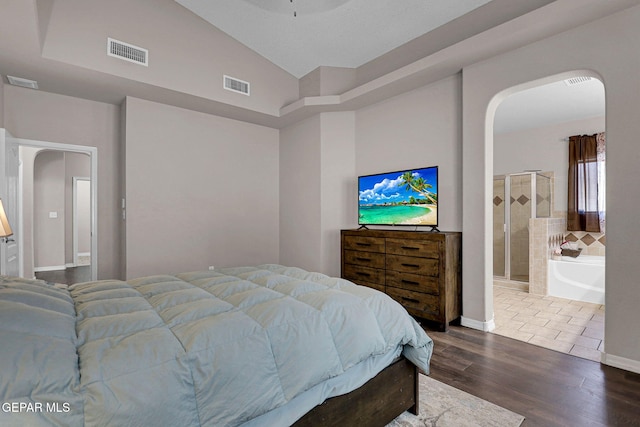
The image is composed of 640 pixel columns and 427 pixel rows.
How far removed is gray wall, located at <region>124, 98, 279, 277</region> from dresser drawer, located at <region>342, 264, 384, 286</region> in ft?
5.53

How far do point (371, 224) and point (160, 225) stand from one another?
2810 millimetres

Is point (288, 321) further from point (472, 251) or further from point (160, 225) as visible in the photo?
point (160, 225)

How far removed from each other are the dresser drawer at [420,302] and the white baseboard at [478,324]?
0.38 metres

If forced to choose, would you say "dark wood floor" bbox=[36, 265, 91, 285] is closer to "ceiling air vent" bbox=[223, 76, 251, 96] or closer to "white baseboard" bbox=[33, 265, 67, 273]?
"white baseboard" bbox=[33, 265, 67, 273]

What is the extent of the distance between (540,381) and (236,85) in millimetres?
4539

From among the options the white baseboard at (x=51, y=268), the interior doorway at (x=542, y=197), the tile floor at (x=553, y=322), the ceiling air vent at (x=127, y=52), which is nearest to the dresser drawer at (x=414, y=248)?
the interior doorway at (x=542, y=197)

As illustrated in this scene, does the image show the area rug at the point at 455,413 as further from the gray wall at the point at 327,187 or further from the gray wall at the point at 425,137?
the gray wall at the point at 327,187

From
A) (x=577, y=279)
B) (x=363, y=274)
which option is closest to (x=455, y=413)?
(x=363, y=274)

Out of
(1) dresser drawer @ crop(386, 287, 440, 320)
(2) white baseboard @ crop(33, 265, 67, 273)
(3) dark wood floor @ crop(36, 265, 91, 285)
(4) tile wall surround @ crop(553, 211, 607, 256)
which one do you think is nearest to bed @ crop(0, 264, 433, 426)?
(1) dresser drawer @ crop(386, 287, 440, 320)

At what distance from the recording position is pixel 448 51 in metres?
3.12

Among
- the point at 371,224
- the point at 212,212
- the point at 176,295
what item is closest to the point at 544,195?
the point at 371,224

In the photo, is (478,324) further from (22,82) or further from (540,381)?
(22,82)

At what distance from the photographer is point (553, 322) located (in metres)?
3.37

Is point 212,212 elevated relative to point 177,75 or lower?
lower
